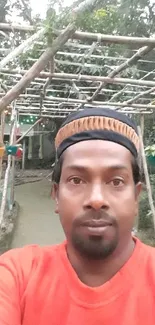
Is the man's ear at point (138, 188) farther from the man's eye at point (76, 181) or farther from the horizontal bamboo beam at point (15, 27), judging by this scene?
the horizontal bamboo beam at point (15, 27)

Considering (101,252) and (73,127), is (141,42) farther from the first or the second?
(101,252)

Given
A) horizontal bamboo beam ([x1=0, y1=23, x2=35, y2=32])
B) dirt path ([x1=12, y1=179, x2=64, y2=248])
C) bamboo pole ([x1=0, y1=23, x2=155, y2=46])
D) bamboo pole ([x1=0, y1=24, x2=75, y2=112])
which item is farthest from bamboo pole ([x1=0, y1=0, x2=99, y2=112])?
dirt path ([x1=12, y1=179, x2=64, y2=248])

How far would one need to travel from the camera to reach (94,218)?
83 cm

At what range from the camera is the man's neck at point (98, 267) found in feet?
2.87

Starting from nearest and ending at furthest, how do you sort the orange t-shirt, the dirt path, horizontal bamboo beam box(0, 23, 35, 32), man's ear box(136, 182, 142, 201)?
the orange t-shirt < man's ear box(136, 182, 142, 201) < horizontal bamboo beam box(0, 23, 35, 32) < the dirt path

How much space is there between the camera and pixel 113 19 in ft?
6.11

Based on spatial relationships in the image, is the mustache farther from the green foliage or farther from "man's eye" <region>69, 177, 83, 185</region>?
the green foliage

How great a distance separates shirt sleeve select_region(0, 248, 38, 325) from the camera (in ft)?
2.72

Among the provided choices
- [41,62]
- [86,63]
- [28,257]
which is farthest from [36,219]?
[28,257]

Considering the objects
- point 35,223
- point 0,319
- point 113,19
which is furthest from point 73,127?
point 35,223

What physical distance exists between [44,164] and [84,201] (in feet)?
53.0

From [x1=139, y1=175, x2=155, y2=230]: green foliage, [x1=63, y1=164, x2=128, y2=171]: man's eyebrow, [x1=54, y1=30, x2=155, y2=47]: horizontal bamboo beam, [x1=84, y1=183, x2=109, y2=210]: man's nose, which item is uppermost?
[x1=54, y1=30, x2=155, y2=47]: horizontal bamboo beam

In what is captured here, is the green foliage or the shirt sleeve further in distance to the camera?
the green foliage

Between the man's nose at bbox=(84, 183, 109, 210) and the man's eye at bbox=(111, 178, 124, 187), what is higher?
the man's eye at bbox=(111, 178, 124, 187)
